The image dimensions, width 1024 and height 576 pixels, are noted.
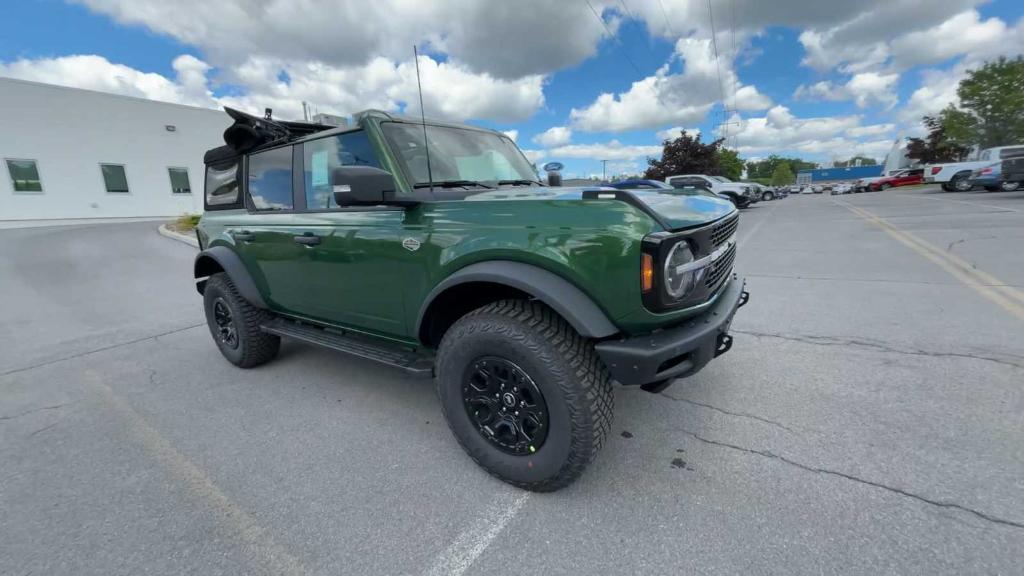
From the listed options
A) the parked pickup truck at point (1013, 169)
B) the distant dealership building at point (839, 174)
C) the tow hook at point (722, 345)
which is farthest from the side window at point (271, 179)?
the distant dealership building at point (839, 174)

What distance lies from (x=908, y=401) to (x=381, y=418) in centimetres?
334

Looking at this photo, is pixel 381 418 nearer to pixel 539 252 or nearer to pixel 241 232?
pixel 539 252

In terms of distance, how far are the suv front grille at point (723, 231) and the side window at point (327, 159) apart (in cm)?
194

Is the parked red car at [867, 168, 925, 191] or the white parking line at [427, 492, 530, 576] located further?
the parked red car at [867, 168, 925, 191]

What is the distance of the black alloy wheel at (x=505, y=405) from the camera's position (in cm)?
211

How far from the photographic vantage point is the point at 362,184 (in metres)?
2.12

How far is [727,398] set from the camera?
9.75 feet

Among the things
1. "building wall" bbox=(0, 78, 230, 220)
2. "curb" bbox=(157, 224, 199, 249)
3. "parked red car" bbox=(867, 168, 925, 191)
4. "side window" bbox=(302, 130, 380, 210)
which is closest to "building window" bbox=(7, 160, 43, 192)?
"building wall" bbox=(0, 78, 230, 220)

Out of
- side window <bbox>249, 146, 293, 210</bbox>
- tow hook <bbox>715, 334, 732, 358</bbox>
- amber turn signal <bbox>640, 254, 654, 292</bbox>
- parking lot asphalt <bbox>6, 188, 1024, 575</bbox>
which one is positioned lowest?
parking lot asphalt <bbox>6, 188, 1024, 575</bbox>

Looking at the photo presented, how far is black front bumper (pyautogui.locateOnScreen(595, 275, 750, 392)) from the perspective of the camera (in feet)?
6.05

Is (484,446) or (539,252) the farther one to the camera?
(484,446)

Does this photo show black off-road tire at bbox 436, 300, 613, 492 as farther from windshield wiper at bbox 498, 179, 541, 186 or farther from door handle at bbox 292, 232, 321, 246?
door handle at bbox 292, 232, 321, 246

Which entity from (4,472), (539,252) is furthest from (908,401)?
(4,472)

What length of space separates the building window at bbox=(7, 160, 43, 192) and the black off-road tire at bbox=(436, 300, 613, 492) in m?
23.5
